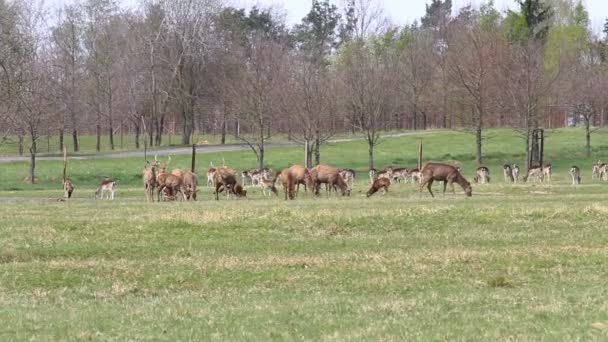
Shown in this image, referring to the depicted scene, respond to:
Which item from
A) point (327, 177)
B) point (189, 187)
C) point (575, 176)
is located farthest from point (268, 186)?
point (575, 176)

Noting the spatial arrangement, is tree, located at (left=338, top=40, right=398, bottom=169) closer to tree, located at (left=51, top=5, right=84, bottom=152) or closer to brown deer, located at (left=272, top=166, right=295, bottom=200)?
brown deer, located at (left=272, top=166, right=295, bottom=200)

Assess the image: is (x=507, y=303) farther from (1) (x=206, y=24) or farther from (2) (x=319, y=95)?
A: (1) (x=206, y=24)

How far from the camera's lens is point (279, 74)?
59969 millimetres

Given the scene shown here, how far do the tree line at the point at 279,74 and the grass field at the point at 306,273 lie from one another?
24294mm

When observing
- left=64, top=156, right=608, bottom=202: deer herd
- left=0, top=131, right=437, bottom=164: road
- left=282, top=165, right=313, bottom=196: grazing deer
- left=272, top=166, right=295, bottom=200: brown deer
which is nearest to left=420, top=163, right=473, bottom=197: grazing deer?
left=64, top=156, right=608, bottom=202: deer herd

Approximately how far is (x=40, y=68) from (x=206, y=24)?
19.1 m

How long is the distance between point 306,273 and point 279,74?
45925 millimetres

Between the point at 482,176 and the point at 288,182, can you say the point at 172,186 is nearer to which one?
the point at 288,182

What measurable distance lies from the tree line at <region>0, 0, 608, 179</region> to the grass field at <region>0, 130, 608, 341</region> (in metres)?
24.3

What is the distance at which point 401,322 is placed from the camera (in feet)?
31.2

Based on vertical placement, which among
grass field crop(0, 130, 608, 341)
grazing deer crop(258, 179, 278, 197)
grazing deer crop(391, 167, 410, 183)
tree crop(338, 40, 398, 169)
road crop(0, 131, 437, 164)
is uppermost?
tree crop(338, 40, 398, 169)

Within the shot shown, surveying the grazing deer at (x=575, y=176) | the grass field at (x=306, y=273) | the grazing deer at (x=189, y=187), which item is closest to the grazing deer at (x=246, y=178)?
the grazing deer at (x=189, y=187)

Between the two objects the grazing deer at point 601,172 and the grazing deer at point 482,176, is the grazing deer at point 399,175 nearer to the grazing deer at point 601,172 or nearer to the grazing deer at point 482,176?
the grazing deer at point 482,176

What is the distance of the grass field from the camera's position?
9477 mm
